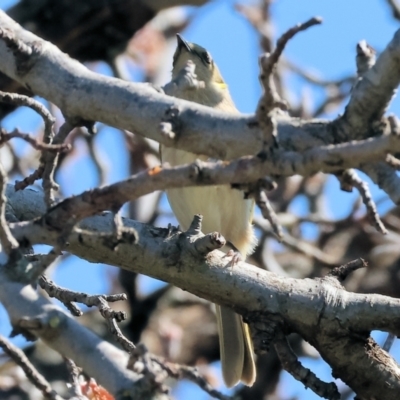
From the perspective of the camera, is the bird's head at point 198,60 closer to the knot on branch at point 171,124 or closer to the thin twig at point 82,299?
the thin twig at point 82,299

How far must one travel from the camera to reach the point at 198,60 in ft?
17.8

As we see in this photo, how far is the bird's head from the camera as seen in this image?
17.2 ft

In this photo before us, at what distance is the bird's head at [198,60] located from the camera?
524 centimetres

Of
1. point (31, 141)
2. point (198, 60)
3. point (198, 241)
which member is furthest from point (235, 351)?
point (31, 141)

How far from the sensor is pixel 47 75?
240 centimetres

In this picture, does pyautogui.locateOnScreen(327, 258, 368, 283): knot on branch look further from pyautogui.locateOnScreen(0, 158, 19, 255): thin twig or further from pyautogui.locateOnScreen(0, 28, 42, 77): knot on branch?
pyautogui.locateOnScreen(0, 158, 19, 255): thin twig

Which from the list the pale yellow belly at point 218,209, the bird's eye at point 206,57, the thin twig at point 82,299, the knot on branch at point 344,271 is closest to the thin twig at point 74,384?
the thin twig at point 82,299

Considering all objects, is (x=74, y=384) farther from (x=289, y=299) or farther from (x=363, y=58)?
(x=363, y=58)

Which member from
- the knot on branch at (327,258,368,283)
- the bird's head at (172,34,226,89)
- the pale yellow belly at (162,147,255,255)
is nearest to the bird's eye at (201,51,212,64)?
the bird's head at (172,34,226,89)

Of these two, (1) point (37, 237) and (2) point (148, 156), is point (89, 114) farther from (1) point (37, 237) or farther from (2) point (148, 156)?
(2) point (148, 156)

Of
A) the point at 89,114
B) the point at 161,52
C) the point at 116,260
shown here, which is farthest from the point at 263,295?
the point at 161,52

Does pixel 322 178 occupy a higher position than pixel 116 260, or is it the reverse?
pixel 116 260

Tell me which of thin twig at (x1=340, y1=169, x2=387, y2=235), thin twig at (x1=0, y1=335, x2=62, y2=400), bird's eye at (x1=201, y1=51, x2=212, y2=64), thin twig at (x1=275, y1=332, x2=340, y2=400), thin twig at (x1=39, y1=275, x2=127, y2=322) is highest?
thin twig at (x1=340, y1=169, x2=387, y2=235)

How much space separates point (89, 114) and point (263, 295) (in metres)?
0.85
